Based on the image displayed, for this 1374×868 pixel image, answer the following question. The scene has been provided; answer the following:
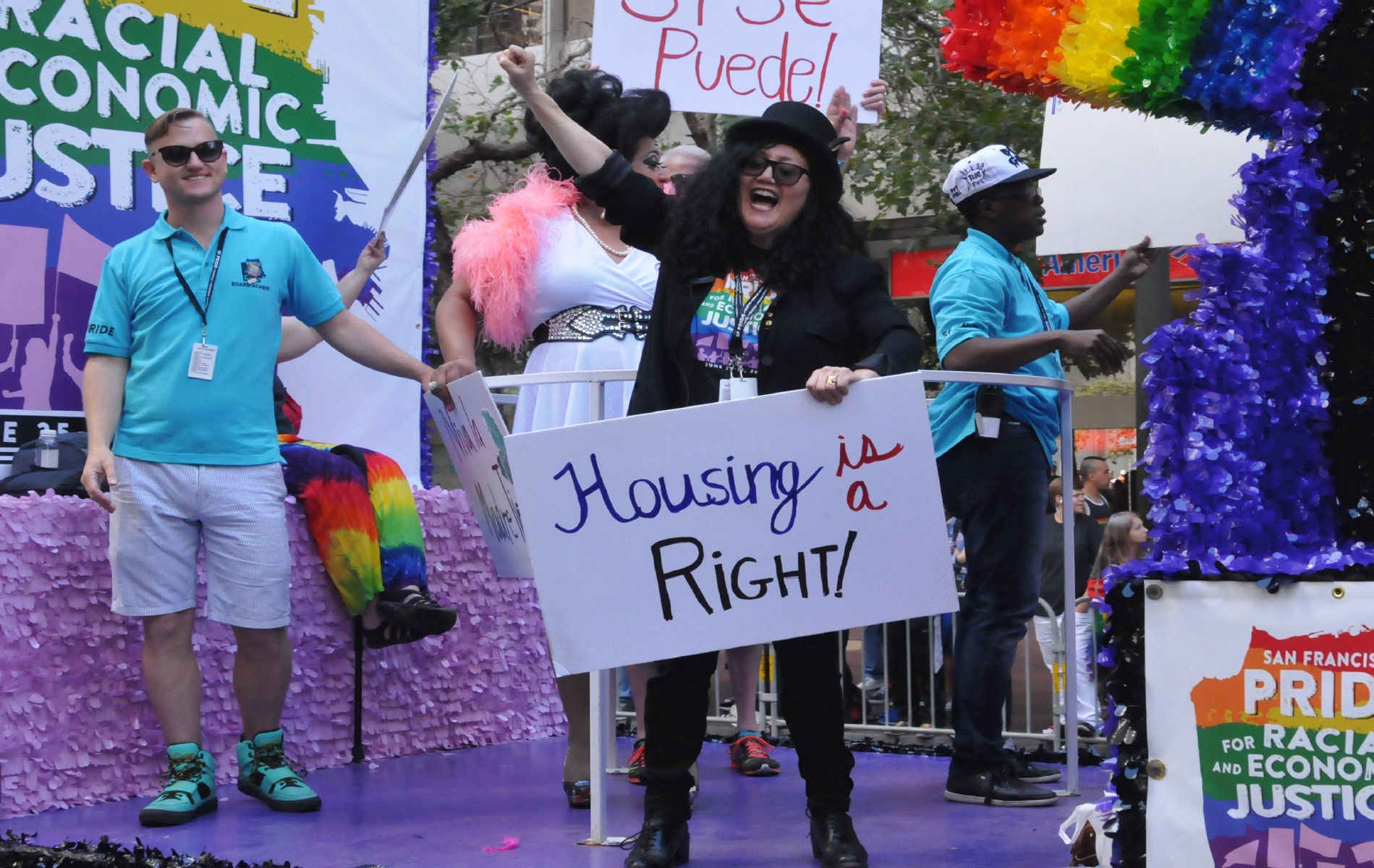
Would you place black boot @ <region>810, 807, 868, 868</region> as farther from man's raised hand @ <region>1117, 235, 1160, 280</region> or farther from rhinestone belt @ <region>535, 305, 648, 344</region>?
man's raised hand @ <region>1117, 235, 1160, 280</region>

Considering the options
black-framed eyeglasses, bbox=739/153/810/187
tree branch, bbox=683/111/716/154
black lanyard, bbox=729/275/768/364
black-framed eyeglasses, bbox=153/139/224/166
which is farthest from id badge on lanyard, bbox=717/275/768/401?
tree branch, bbox=683/111/716/154

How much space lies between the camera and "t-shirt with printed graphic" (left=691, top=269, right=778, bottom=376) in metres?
3.37

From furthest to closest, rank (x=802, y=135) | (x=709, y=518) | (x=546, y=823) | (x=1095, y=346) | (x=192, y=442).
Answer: (x=192, y=442)
(x=546, y=823)
(x=1095, y=346)
(x=802, y=135)
(x=709, y=518)

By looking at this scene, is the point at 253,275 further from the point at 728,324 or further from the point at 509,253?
the point at 728,324

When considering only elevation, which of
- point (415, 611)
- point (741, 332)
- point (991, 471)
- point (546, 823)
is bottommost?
point (546, 823)

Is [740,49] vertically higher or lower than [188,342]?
higher

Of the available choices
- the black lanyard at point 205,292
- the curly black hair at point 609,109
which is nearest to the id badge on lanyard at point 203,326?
the black lanyard at point 205,292

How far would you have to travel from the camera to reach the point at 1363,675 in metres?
2.47

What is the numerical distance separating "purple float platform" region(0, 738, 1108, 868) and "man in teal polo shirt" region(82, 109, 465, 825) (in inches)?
9.5

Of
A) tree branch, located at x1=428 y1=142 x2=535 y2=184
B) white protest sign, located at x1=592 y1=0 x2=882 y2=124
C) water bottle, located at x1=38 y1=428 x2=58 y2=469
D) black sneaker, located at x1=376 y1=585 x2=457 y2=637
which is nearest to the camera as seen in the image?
water bottle, located at x1=38 y1=428 x2=58 y2=469

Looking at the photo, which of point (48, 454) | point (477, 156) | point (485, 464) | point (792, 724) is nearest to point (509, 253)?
point (485, 464)

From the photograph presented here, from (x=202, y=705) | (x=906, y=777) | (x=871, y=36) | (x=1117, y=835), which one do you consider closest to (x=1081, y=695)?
(x=906, y=777)

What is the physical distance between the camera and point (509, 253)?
14.1ft

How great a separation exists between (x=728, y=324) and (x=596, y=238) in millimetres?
1094
